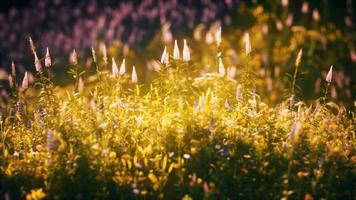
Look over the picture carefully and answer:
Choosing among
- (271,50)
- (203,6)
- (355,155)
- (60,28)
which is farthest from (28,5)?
(355,155)

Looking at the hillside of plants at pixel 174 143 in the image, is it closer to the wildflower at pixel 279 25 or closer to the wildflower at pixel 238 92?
the wildflower at pixel 238 92

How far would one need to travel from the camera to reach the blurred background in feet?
27.5

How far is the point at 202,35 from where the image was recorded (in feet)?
33.6

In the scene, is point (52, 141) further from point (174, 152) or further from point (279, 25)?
point (279, 25)

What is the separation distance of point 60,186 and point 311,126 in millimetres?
2349

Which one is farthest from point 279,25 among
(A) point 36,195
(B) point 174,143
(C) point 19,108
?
(A) point 36,195

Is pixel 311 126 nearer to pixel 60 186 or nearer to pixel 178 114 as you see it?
pixel 178 114

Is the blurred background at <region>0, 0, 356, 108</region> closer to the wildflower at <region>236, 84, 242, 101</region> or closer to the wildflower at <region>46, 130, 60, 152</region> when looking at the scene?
the wildflower at <region>236, 84, 242, 101</region>

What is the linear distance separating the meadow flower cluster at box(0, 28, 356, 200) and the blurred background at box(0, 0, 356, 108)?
258 cm

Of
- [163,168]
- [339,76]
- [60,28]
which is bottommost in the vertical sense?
[163,168]

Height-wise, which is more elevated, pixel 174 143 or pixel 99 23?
pixel 99 23

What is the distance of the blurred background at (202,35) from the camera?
8.37 metres

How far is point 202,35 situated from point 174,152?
5799 mm

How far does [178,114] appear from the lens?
16.0 feet
